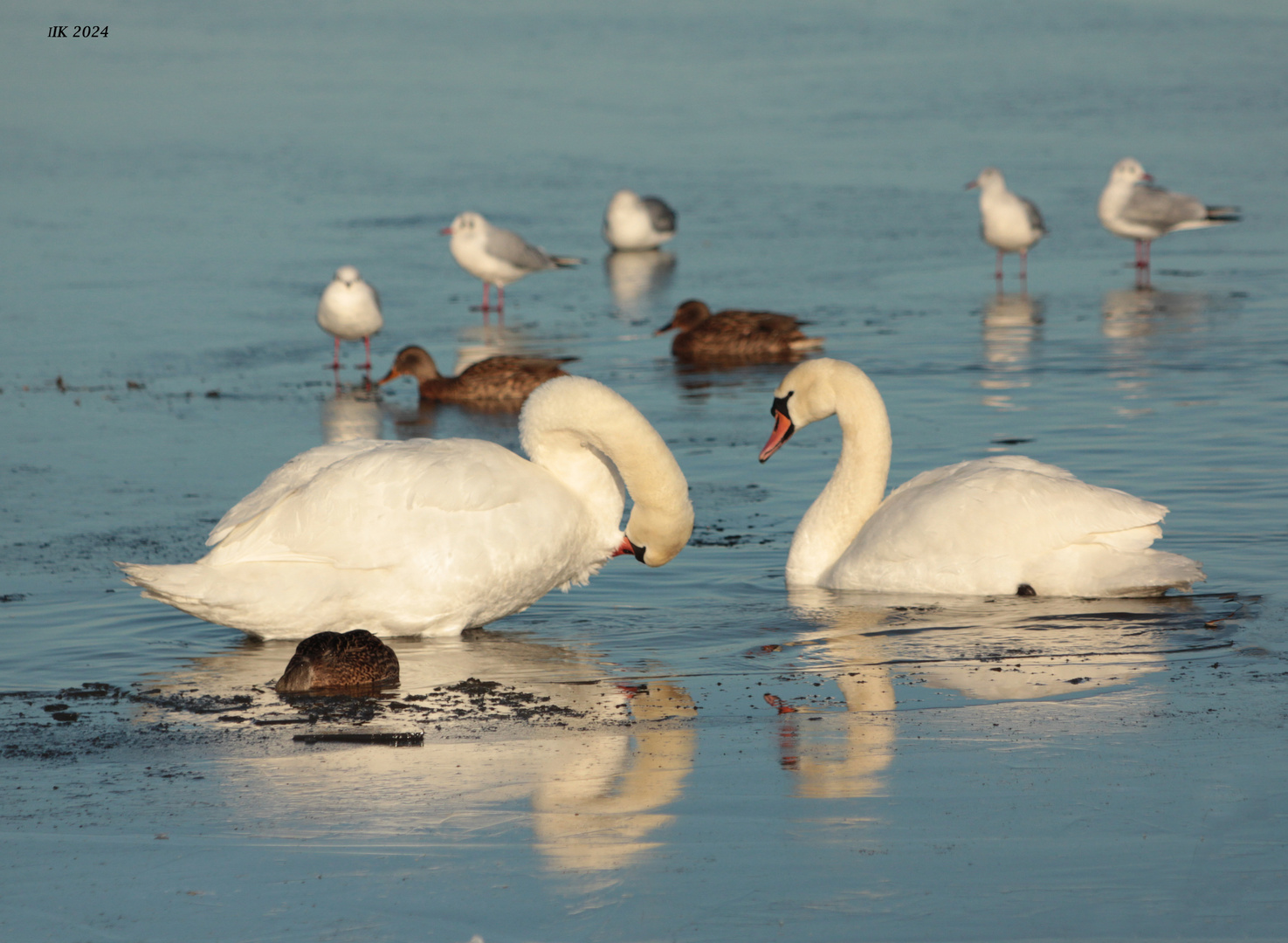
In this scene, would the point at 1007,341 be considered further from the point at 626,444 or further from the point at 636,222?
the point at 636,222

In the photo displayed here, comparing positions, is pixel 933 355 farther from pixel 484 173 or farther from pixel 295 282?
pixel 484 173

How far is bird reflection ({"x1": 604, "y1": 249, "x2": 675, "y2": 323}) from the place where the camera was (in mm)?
18688

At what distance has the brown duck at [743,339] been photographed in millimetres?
15266

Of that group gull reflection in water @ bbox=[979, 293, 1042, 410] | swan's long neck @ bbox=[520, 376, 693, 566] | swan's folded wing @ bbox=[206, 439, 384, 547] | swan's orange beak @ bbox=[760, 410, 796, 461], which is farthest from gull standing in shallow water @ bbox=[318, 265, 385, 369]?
swan's long neck @ bbox=[520, 376, 693, 566]

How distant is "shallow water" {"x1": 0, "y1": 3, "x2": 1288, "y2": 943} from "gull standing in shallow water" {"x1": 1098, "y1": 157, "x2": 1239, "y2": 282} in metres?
0.45

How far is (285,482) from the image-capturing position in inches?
289

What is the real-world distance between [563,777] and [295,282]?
1474 centimetres

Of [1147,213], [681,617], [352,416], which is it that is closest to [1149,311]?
[1147,213]

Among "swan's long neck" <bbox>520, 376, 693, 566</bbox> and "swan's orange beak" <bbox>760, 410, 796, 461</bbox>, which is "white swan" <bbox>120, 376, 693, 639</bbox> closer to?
"swan's long neck" <bbox>520, 376, 693, 566</bbox>

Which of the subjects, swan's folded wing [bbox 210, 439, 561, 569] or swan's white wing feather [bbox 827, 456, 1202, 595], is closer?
swan's folded wing [bbox 210, 439, 561, 569]

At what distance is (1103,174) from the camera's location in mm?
26812

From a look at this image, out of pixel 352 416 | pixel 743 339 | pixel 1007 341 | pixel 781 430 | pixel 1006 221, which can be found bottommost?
pixel 781 430

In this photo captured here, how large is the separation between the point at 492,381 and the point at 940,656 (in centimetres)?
763

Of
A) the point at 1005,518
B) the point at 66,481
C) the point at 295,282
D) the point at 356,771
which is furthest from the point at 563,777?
the point at 295,282
